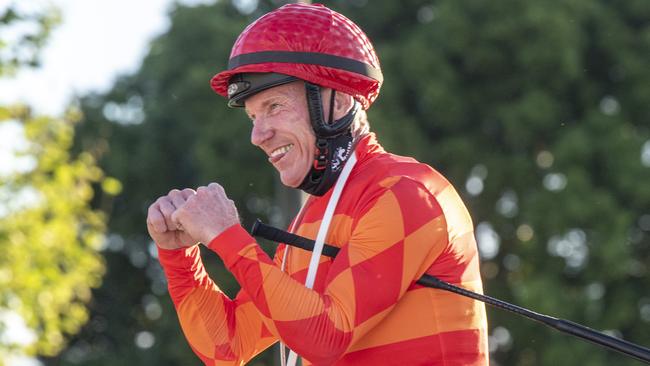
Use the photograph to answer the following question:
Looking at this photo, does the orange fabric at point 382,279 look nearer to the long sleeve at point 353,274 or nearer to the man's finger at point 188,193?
the long sleeve at point 353,274

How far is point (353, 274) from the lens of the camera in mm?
3100

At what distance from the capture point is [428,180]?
327 centimetres

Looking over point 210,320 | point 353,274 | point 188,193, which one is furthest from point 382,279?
point 210,320

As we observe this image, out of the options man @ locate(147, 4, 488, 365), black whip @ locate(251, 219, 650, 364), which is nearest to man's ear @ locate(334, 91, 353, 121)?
man @ locate(147, 4, 488, 365)

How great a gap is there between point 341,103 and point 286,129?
0.17m

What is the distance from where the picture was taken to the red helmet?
3.41 meters

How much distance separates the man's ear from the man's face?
0.09 m

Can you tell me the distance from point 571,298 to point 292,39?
16772mm

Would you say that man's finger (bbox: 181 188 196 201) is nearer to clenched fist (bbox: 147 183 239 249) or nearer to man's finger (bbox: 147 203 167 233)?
clenched fist (bbox: 147 183 239 249)

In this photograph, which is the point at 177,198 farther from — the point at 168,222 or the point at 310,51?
the point at 310,51

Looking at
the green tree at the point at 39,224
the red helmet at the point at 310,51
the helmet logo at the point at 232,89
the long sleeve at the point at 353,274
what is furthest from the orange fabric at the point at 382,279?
the green tree at the point at 39,224

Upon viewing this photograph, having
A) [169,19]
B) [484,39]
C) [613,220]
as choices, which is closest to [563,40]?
[484,39]

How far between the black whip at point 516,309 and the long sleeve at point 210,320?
47cm

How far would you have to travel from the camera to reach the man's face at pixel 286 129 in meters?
3.45
